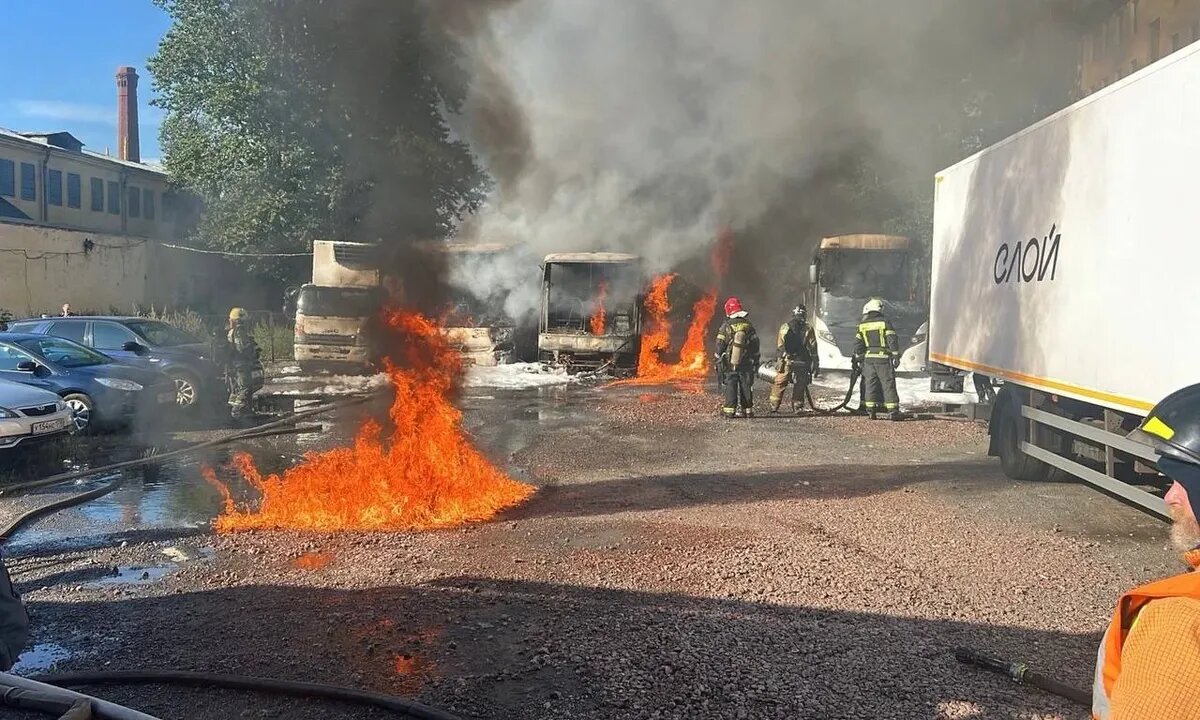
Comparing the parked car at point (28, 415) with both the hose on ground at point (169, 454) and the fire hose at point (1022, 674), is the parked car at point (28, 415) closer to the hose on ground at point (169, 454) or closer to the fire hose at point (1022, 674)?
the hose on ground at point (169, 454)

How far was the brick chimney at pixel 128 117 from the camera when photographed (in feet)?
122

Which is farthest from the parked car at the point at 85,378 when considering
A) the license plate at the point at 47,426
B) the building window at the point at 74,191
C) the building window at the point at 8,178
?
the building window at the point at 74,191

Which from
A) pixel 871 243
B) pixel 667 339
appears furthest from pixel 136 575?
pixel 667 339

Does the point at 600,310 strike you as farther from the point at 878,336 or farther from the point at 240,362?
the point at 240,362

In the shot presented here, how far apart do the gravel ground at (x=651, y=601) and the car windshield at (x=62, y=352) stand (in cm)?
425

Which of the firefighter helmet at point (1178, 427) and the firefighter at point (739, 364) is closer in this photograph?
the firefighter helmet at point (1178, 427)

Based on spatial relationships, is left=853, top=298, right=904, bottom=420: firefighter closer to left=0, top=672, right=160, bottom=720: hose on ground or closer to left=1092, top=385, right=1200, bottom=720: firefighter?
left=1092, top=385, right=1200, bottom=720: firefighter

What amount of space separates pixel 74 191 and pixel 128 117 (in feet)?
27.9

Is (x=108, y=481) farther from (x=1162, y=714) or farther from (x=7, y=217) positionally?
(x=7, y=217)

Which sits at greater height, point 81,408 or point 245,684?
point 81,408

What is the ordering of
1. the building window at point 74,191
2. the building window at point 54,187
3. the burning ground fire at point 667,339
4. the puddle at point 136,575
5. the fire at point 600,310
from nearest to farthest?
1. the puddle at point 136,575
2. the burning ground fire at point 667,339
3. the fire at point 600,310
4. the building window at point 54,187
5. the building window at point 74,191

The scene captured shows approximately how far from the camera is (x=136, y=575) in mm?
5250

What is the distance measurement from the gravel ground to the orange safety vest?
2.09m

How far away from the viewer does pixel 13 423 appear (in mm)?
8430
